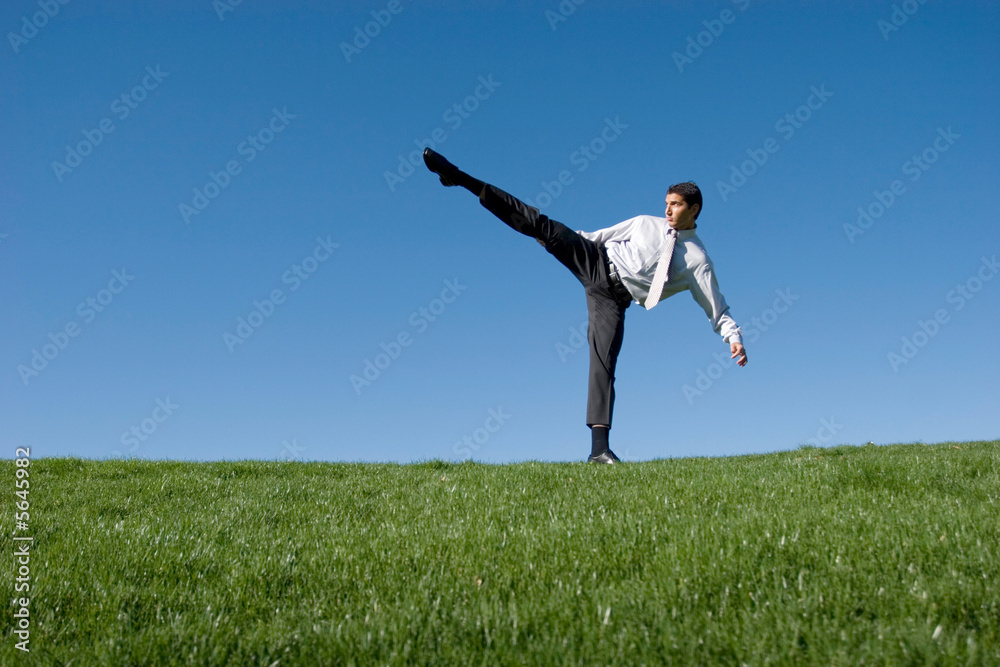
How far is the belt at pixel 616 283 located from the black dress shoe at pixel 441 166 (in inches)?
97.1

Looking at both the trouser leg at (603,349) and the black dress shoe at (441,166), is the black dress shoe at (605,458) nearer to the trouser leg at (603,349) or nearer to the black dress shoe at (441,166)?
the trouser leg at (603,349)

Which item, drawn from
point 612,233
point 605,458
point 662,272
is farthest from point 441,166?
point 605,458

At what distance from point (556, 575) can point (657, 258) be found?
5.68 metres

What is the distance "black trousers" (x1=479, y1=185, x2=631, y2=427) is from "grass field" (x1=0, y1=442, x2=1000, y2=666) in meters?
2.04

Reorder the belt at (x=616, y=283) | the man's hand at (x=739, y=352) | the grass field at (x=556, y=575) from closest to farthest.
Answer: the grass field at (x=556, y=575) → the man's hand at (x=739, y=352) → the belt at (x=616, y=283)

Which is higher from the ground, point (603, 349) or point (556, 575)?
point (603, 349)

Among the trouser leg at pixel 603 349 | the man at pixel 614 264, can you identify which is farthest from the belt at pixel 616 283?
the trouser leg at pixel 603 349

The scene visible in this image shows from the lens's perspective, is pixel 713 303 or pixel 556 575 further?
pixel 713 303

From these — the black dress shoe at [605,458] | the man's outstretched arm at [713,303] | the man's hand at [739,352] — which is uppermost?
the man's outstretched arm at [713,303]

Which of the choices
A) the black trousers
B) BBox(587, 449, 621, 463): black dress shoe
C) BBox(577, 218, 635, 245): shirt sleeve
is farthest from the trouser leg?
BBox(577, 218, 635, 245): shirt sleeve

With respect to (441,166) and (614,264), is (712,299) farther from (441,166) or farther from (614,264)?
(441,166)

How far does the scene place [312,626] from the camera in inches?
163

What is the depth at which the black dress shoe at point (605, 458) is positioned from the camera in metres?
9.34

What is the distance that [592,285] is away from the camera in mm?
9797
